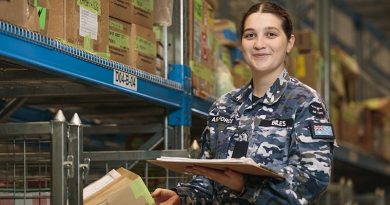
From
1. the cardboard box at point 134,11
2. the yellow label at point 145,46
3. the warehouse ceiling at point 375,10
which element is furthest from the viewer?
the warehouse ceiling at point 375,10

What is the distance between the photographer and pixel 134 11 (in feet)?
13.5

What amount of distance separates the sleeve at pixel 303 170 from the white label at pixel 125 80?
3.11ft

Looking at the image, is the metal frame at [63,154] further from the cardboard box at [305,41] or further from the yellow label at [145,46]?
the cardboard box at [305,41]

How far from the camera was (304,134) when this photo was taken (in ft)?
9.95

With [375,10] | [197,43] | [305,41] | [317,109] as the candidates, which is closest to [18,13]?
[317,109]

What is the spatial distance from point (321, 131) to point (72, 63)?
102cm

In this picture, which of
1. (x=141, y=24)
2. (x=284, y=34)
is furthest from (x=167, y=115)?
(x=284, y=34)

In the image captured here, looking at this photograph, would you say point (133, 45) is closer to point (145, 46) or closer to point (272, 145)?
point (145, 46)

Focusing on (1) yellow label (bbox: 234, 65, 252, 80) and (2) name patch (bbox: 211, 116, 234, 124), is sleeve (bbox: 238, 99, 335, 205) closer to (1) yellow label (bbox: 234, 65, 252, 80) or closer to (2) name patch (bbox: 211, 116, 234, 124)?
(2) name patch (bbox: 211, 116, 234, 124)

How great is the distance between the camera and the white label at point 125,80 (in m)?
3.71

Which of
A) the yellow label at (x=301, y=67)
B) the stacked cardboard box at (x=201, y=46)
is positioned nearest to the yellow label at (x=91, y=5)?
the stacked cardboard box at (x=201, y=46)

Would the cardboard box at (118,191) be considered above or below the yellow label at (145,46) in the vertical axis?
below

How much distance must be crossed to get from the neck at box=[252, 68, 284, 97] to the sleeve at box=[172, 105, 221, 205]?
21 cm

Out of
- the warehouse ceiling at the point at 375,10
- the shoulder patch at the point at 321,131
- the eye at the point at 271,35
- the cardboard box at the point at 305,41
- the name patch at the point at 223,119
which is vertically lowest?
the shoulder patch at the point at 321,131
